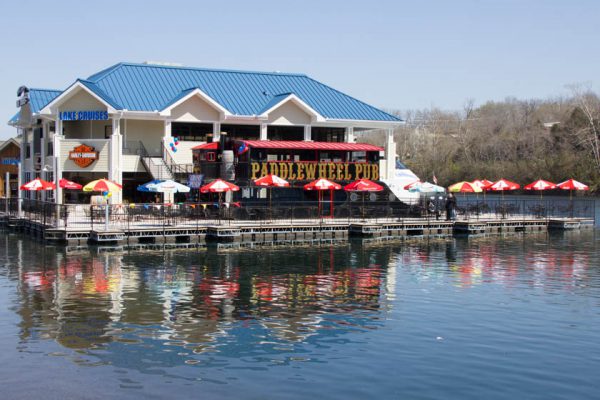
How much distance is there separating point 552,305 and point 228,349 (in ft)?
41.1

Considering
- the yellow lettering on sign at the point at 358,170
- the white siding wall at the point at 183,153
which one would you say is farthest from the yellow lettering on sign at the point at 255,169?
the white siding wall at the point at 183,153

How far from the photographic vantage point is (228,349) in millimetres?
19547

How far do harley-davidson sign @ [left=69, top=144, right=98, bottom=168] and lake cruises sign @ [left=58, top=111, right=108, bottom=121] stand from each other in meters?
2.14

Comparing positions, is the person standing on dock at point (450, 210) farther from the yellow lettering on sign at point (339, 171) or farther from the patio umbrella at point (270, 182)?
the patio umbrella at point (270, 182)

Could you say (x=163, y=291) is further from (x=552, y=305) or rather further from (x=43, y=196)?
(x=43, y=196)

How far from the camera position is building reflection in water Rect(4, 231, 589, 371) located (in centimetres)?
2069

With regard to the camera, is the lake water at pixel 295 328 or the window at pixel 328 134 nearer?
the lake water at pixel 295 328

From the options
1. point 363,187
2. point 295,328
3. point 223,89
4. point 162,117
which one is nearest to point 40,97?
point 162,117

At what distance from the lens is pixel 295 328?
22062mm

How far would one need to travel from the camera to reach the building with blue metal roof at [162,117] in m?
56.6

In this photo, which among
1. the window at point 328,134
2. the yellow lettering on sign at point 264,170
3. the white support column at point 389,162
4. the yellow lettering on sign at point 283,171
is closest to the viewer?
the yellow lettering on sign at point 264,170

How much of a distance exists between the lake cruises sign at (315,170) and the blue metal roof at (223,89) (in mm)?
8529

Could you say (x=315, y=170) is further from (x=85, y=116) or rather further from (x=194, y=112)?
(x=85, y=116)

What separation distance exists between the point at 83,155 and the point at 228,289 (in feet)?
101
